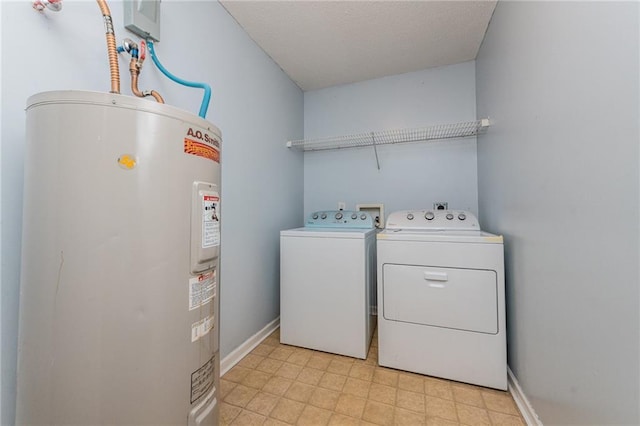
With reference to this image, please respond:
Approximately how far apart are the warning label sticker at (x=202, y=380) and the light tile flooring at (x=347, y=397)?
52cm

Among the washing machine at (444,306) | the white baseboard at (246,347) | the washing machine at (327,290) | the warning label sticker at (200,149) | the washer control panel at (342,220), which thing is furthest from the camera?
the washer control panel at (342,220)

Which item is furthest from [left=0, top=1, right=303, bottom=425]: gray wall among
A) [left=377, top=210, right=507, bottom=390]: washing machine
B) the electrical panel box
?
[left=377, top=210, right=507, bottom=390]: washing machine

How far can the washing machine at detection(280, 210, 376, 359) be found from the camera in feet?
5.66

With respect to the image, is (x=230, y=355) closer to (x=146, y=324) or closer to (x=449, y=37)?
(x=146, y=324)

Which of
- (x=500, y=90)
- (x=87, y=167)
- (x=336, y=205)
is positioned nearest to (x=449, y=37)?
(x=500, y=90)

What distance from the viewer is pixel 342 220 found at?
2.14 m

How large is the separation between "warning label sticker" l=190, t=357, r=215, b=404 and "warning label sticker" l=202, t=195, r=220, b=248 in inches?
16.3

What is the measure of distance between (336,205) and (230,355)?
5.28 ft

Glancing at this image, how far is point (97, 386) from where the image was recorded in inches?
24.9

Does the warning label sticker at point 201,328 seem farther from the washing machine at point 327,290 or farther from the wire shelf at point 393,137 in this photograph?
the wire shelf at point 393,137

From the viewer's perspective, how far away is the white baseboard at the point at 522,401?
1124mm

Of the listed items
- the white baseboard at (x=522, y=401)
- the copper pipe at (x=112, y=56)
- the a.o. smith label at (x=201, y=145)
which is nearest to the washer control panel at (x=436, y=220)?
the white baseboard at (x=522, y=401)

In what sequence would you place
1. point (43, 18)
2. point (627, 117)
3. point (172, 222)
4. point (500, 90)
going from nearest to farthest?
point (627, 117) → point (172, 222) → point (43, 18) → point (500, 90)

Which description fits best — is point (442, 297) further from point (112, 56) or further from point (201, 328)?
point (112, 56)
